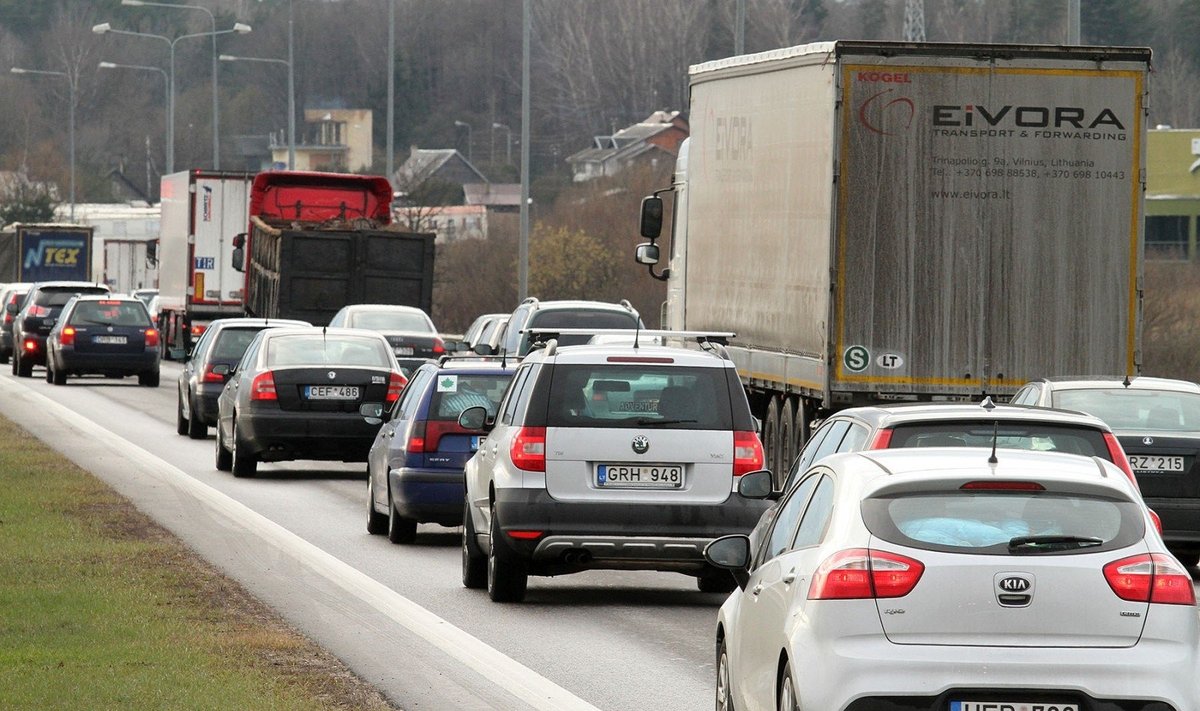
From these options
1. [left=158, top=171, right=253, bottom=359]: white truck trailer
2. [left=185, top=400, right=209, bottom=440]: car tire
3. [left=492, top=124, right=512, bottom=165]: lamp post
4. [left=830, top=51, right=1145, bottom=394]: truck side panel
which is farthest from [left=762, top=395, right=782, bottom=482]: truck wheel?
[left=492, top=124, right=512, bottom=165]: lamp post

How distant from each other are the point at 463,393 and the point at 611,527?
4.13 meters

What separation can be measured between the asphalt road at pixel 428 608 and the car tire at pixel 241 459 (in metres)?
0.17

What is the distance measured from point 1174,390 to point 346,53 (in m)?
154

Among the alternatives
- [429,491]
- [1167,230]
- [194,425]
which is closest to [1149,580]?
[429,491]

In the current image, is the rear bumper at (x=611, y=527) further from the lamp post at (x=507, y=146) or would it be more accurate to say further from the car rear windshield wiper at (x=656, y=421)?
the lamp post at (x=507, y=146)

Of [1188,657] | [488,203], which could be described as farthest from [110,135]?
[1188,657]

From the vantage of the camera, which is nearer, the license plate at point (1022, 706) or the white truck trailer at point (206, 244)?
the license plate at point (1022, 706)

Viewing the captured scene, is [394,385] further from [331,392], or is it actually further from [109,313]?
[109,313]

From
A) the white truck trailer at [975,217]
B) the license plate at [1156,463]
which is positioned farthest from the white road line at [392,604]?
the license plate at [1156,463]

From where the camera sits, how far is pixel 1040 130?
1775cm

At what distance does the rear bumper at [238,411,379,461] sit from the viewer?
836 inches

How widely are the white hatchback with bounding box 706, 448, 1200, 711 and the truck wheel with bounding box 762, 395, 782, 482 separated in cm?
1289

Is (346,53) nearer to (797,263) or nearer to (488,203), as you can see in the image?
(488,203)

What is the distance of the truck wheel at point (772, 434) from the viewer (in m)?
19.9
